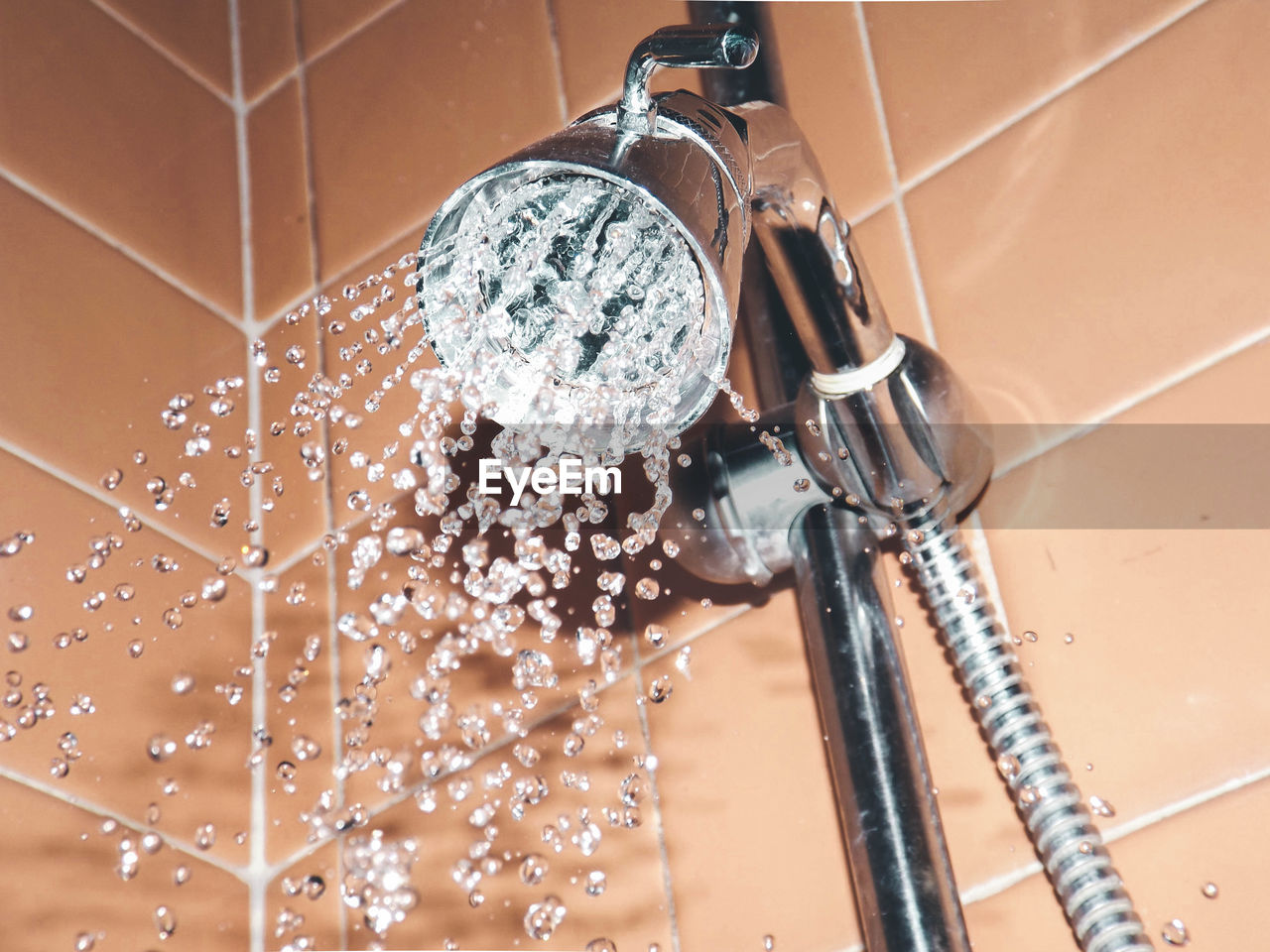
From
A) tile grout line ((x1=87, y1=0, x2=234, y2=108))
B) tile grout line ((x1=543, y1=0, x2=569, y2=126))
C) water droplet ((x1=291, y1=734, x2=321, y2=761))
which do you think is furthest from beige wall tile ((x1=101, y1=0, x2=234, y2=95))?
water droplet ((x1=291, y1=734, x2=321, y2=761))

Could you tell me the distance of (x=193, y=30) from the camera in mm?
985

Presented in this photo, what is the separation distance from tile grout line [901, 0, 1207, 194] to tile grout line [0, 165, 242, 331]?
0.49 metres

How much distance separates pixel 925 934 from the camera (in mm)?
467

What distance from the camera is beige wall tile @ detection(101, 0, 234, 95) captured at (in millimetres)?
948

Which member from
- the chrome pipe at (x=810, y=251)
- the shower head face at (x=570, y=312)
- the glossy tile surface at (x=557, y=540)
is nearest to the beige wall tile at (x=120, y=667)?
the glossy tile surface at (x=557, y=540)

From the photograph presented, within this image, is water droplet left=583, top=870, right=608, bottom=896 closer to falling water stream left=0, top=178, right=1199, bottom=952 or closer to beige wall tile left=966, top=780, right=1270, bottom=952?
falling water stream left=0, top=178, right=1199, bottom=952

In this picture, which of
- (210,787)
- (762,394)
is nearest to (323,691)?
(210,787)

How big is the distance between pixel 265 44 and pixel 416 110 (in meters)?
0.18

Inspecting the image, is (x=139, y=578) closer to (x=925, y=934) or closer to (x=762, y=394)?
(x=762, y=394)

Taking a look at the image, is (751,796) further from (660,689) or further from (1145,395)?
(1145,395)

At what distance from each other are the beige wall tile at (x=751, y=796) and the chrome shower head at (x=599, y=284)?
0.18 metres

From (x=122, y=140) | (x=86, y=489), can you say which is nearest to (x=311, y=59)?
(x=122, y=140)

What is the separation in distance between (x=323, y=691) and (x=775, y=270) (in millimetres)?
445

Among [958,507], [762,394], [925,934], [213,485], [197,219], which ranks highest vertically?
[197,219]
